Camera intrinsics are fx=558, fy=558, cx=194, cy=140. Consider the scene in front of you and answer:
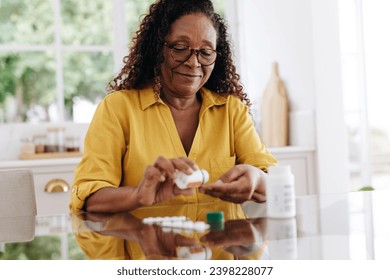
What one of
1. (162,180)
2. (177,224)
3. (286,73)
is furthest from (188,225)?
(286,73)

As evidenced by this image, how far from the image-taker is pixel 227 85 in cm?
179

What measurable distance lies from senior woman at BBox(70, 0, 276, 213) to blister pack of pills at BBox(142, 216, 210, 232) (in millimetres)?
165

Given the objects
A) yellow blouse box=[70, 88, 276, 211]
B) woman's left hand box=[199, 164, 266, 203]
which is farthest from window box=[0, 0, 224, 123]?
woman's left hand box=[199, 164, 266, 203]

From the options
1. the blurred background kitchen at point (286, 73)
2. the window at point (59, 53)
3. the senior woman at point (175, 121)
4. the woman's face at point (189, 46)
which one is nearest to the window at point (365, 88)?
the blurred background kitchen at point (286, 73)

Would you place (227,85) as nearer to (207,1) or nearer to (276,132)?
(207,1)

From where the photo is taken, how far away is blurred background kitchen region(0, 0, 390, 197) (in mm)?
3080

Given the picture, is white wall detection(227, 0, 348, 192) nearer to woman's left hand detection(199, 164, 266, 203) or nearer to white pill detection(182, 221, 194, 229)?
woman's left hand detection(199, 164, 266, 203)

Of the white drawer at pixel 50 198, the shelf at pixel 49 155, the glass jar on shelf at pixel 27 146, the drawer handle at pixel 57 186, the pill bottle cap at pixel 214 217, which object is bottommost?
the white drawer at pixel 50 198

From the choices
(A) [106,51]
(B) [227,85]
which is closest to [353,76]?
(A) [106,51]

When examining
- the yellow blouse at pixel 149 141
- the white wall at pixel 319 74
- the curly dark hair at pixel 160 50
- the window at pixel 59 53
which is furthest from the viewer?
the window at pixel 59 53

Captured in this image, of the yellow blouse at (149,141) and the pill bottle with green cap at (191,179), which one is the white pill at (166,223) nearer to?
the pill bottle with green cap at (191,179)

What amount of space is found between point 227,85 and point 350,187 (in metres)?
1.72

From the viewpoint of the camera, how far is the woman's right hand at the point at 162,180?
3.98 feet

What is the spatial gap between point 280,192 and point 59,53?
7.96 ft
